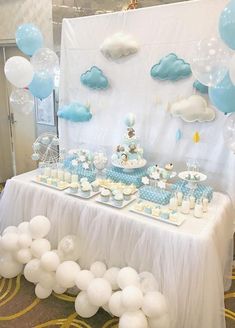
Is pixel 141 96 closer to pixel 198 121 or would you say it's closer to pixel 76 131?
pixel 198 121

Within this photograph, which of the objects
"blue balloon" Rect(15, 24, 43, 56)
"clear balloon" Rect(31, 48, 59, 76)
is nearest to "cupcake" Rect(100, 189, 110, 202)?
"clear balloon" Rect(31, 48, 59, 76)

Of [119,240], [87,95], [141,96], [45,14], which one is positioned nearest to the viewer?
[119,240]

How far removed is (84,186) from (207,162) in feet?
3.12

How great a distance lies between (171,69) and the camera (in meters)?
2.03

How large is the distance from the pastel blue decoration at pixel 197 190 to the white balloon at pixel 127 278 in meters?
0.65

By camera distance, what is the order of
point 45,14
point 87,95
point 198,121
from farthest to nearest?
point 45,14
point 87,95
point 198,121

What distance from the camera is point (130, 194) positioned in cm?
192

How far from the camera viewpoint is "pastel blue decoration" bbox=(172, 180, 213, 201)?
1852 millimetres

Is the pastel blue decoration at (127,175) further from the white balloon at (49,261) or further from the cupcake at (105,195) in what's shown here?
the white balloon at (49,261)

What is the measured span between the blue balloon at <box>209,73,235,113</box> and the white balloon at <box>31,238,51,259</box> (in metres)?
1.46

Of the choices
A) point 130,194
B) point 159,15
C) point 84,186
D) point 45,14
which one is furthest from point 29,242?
point 45,14

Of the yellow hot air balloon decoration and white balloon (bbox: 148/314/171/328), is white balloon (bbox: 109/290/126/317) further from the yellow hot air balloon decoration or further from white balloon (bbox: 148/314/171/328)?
the yellow hot air balloon decoration

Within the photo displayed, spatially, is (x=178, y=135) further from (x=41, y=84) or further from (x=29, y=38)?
(x=29, y=38)

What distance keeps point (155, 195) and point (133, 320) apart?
77 centimetres
